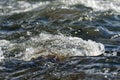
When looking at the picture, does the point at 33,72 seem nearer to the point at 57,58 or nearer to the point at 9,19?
the point at 57,58

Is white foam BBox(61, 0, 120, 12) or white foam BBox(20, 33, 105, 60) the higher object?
white foam BBox(20, 33, 105, 60)

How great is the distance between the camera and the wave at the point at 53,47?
8.20 meters

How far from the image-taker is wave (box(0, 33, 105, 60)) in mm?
8195

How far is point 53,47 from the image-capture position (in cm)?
854

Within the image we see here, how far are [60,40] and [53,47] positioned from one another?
532 millimetres

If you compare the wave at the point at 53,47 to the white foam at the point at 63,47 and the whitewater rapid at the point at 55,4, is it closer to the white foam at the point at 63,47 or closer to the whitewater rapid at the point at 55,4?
the white foam at the point at 63,47

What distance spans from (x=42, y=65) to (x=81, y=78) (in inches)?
45.1

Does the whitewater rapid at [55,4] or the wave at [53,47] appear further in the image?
the whitewater rapid at [55,4]

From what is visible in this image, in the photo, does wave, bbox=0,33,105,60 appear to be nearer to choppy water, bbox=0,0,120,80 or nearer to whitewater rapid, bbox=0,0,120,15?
choppy water, bbox=0,0,120,80

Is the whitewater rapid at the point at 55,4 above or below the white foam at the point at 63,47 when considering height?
below

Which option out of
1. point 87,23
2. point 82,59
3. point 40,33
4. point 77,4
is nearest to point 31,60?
point 82,59

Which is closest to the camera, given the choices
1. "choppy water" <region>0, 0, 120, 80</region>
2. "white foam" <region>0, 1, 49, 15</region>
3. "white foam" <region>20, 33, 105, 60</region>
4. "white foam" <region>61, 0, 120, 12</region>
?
"choppy water" <region>0, 0, 120, 80</region>

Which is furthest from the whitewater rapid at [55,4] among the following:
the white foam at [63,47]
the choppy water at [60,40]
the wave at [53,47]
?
the white foam at [63,47]

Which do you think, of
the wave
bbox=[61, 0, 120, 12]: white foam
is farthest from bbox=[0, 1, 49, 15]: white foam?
the wave
